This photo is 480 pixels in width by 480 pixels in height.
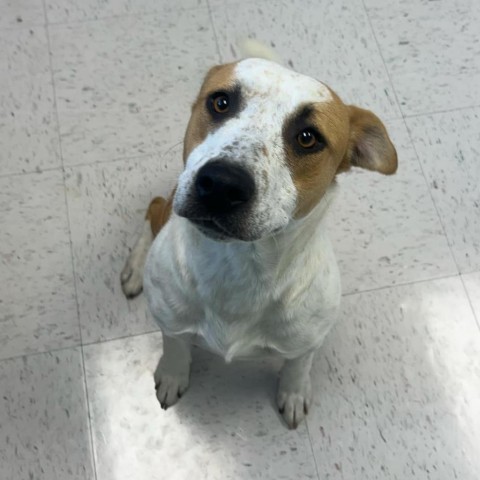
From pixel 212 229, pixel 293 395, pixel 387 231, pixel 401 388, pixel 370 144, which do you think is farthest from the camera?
pixel 387 231

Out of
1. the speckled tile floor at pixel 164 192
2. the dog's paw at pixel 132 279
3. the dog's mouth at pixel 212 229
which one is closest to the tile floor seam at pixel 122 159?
the speckled tile floor at pixel 164 192

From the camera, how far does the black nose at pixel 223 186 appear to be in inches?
45.7

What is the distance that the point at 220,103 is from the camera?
136cm

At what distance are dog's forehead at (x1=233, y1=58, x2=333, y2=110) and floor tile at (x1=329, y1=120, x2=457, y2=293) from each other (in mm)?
971

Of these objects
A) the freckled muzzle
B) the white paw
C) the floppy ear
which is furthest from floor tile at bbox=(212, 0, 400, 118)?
the freckled muzzle

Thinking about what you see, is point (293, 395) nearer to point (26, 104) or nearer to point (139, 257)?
point (139, 257)

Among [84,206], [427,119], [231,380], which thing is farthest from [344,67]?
[231,380]

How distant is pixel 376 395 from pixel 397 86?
1.33 m

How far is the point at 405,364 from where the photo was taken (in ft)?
7.23

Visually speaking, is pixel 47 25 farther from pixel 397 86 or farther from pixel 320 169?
pixel 320 169

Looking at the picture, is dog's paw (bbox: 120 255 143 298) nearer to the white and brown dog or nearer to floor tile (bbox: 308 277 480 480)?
the white and brown dog

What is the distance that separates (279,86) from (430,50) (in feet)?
5.65

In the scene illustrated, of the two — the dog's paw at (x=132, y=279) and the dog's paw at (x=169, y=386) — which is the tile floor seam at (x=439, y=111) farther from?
the dog's paw at (x=169, y=386)

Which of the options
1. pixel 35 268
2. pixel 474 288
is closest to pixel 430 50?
pixel 474 288
